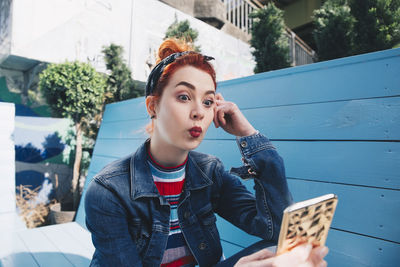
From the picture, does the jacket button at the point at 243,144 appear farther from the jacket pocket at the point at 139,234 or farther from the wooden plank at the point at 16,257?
the wooden plank at the point at 16,257

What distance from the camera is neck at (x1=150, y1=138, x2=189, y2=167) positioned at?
3.15 feet

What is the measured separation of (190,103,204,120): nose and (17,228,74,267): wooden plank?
1987 mm

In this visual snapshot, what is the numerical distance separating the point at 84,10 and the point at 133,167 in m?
5.31

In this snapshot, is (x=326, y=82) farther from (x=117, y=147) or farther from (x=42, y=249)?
(x=42, y=249)

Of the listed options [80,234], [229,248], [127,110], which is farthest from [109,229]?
[127,110]

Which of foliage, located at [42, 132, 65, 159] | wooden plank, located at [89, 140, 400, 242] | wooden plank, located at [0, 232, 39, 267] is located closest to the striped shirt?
wooden plank, located at [89, 140, 400, 242]

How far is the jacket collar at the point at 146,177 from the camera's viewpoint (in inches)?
36.4

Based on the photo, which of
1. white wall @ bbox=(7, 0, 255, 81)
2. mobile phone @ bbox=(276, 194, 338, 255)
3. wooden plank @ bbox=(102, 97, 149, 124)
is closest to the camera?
mobile phone @ bbox=(276, 194, 338, 255)

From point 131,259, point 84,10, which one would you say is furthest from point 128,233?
point 84,10

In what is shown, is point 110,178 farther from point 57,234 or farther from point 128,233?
point 57,234

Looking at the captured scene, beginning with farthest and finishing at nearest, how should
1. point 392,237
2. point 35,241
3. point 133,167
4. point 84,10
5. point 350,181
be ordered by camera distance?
1. point 84,10
2. point 35,241
3. point 350,181
4. point 392,237
5. point 133,167

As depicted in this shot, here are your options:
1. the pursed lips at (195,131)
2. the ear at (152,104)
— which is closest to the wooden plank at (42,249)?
the ear at (152,104)

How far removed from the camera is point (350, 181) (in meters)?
1.24

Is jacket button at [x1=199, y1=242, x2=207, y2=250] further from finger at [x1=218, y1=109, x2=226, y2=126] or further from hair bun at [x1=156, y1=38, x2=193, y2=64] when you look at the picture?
hair bun at [x1=156, y1=38, x2=193, y2=64]
